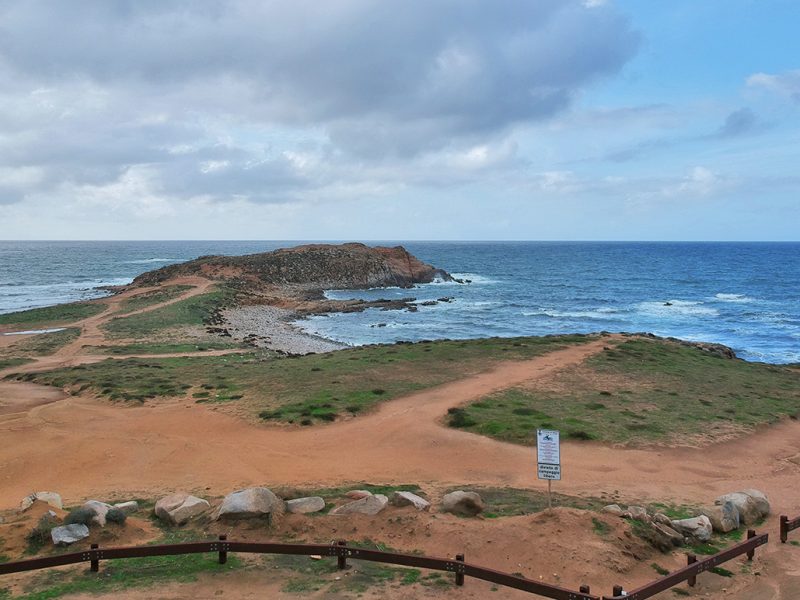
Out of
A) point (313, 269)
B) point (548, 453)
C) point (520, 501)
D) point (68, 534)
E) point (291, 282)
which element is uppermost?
point (313, 269)

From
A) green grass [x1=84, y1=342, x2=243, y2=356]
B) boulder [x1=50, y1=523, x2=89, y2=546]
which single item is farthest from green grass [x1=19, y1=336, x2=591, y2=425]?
boulder [x1=50, y1=523, x2=89, y2=546]

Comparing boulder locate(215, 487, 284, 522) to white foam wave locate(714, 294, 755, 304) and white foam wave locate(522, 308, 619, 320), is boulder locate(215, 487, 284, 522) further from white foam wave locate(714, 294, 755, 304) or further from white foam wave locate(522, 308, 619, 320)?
white foam wave locate(714, 294, 755, 304)

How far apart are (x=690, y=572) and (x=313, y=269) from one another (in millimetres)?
87400

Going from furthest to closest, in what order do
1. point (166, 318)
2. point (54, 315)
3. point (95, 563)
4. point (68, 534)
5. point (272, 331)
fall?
1. point (54, 315)
2. point (272, 331)
3. point (166, 318)
4. point (68, 534)
5. point (95, 563)

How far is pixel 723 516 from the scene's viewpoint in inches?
494

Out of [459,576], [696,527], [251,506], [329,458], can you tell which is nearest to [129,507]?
[251,506]

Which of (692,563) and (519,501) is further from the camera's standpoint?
(519,501)

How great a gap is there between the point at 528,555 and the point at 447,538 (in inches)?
62.9

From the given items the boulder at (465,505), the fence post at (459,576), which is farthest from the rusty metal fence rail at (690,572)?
the boulder at (465,505)

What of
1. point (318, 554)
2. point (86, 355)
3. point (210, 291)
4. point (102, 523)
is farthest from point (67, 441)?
point (210, 291)

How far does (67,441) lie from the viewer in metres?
19.6

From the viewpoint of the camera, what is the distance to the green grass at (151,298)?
62.5m

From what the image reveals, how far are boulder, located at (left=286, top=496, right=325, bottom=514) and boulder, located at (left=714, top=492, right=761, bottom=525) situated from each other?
9.33 meters

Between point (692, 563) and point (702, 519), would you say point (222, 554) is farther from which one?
point (702, 519)
